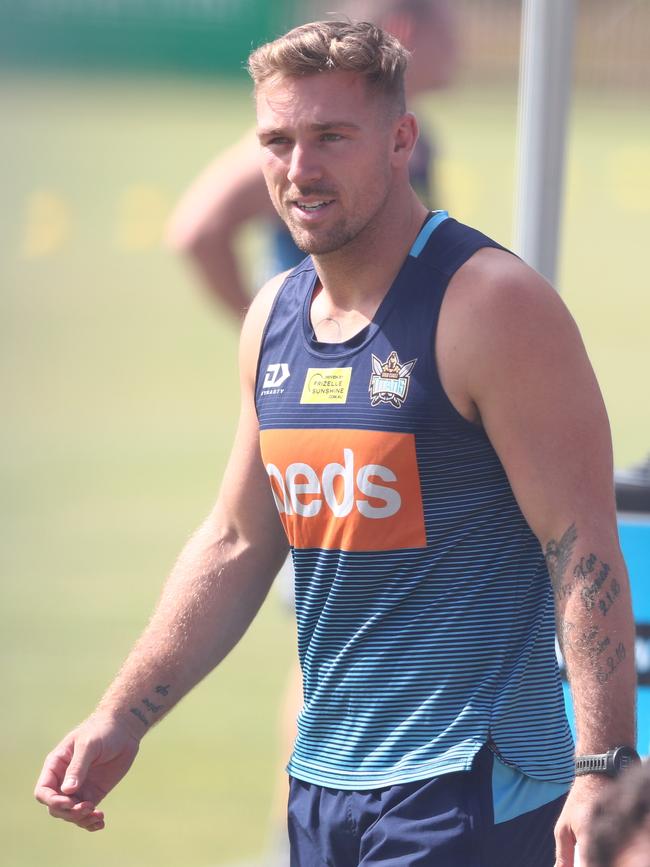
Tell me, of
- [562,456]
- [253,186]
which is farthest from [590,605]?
[253,186]

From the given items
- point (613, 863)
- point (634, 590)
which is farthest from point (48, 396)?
point (613, 863)

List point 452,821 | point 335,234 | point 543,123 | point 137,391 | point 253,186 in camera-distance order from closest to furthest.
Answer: point 452,821 → point 335,234 → point 543,123 → point 253,186 → point 137,391

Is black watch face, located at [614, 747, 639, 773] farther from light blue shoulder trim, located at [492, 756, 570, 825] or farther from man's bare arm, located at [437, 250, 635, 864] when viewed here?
light blue shoulder trim, located at [492, 756, 570, 825]

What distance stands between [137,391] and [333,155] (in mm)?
11595

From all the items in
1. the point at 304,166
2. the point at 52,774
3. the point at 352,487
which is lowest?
the point at 52,774

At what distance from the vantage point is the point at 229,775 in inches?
212

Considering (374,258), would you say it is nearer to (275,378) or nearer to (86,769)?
(275,378)

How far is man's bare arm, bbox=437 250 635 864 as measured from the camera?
2.34 meters

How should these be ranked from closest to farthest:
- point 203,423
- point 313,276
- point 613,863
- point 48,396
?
point 613,863 → point 313,276 → point 203,423 → point 48,396

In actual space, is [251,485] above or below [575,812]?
above

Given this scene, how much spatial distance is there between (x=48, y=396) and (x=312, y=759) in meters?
11.9

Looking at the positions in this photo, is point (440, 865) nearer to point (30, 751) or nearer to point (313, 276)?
point (313, 276)

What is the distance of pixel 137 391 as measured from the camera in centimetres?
1402

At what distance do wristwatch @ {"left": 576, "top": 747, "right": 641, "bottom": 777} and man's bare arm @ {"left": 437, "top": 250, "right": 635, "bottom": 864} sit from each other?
1.8 inches
